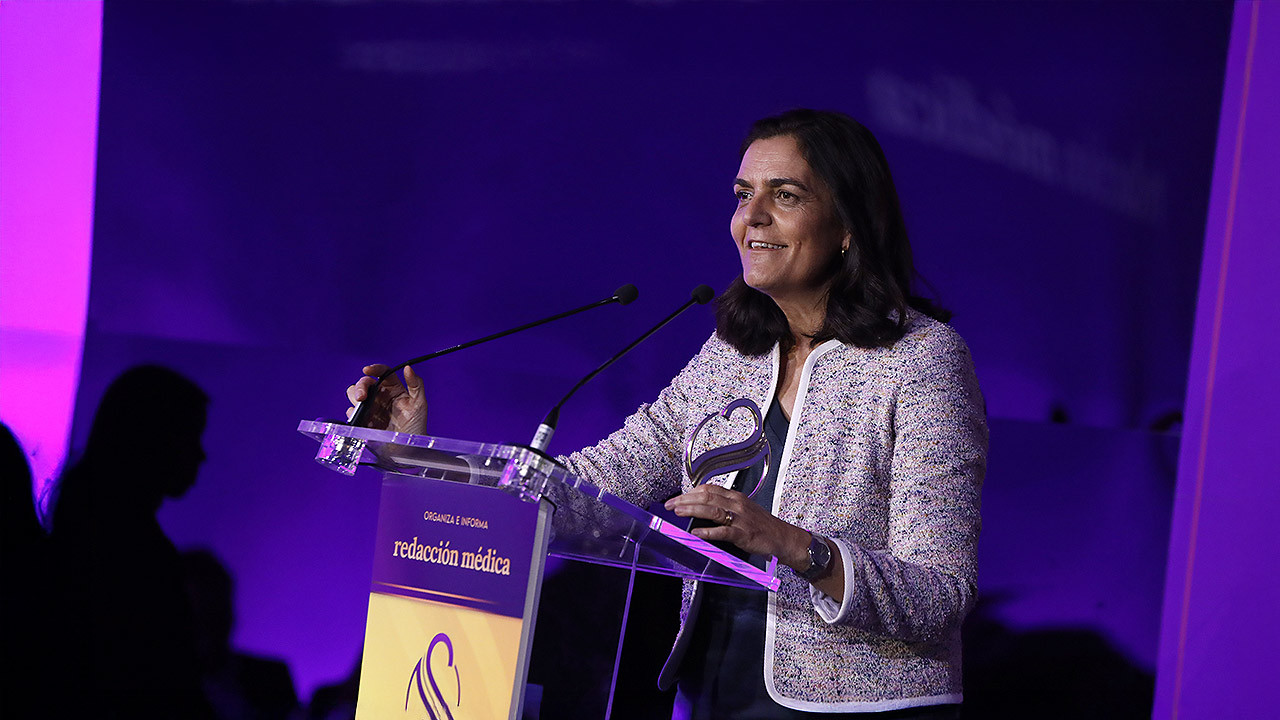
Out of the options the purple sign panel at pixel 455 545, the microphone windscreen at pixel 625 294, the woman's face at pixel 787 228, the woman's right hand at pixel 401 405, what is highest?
the woman's face at pixel 787 228

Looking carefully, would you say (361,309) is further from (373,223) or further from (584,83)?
(584,83)

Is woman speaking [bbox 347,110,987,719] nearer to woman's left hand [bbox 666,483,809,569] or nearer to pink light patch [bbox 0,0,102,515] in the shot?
woman's left hand [bbox 666,483,809,569]

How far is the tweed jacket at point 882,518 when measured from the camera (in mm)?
1521

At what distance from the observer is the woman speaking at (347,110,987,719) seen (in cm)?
152

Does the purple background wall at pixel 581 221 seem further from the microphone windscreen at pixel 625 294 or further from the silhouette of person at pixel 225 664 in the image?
the microphone windscreen at pixel 625 294

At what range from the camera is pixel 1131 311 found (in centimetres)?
293

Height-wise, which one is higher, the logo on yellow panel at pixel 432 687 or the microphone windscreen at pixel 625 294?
the microphone windscreen at pixel 625 294

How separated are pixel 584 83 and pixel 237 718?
2237 mm

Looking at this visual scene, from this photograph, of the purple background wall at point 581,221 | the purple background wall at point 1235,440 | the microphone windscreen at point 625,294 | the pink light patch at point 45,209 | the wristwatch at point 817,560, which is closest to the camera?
the wristwatch at point 817,560

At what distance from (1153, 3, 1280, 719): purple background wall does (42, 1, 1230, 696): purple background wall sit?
0.60 metres

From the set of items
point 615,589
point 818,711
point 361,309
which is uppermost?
point 361,309

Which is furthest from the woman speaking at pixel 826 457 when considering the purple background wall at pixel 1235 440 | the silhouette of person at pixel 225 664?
the silhouette of person at pixel 225 664

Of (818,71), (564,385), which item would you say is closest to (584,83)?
(818,71)

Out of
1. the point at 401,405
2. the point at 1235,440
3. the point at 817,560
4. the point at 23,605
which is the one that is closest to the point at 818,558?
the point at 817,560
